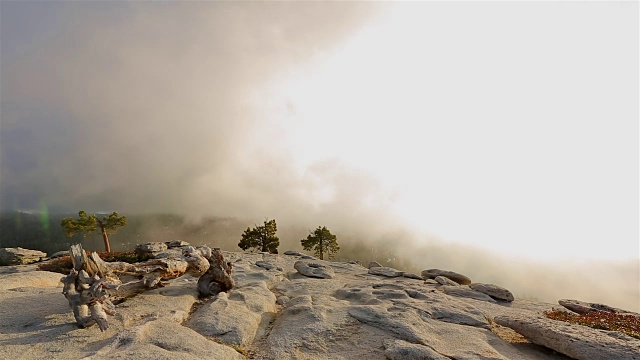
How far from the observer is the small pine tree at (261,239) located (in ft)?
259

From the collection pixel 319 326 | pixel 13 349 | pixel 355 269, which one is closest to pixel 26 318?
pixel 13 349

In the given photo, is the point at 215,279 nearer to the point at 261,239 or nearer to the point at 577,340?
the point at 577,340

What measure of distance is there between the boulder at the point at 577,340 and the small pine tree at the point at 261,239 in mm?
66758

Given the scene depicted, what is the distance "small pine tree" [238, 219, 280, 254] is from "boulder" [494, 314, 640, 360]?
66.8m

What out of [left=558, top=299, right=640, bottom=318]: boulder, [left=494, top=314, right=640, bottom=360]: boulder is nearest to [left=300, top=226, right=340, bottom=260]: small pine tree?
[left=558, top=299, right=640, bottom=318]: boulder

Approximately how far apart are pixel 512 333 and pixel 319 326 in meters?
11.5

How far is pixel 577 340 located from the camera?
540 inches

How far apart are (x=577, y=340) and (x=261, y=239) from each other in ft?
237

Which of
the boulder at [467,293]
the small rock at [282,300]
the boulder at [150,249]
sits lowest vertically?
the small rock at [282,300]

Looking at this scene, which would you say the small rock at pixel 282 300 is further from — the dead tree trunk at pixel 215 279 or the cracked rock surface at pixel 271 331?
the dead tree trunk at pixel 215 279

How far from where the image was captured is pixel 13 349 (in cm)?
1027

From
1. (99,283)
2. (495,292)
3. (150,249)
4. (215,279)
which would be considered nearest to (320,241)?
(150,249)

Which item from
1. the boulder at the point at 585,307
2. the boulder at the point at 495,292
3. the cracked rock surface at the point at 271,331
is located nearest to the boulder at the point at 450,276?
the boulder at the point at 495,292

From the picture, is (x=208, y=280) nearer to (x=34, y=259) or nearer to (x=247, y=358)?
(x=247, y=358)
